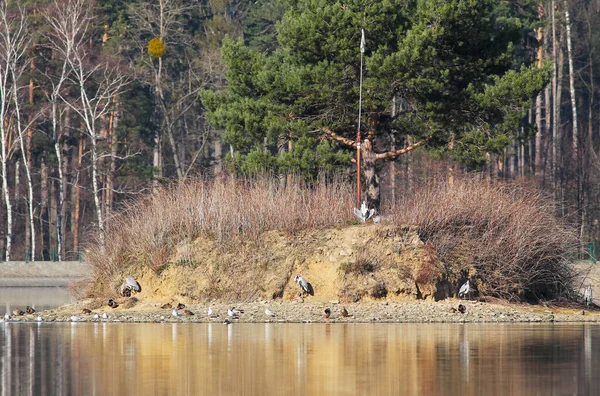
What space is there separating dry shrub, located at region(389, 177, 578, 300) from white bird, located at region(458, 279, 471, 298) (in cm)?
31

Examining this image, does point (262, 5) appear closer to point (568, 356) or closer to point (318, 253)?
point (318, 253)

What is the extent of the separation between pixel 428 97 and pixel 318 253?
29.1ft

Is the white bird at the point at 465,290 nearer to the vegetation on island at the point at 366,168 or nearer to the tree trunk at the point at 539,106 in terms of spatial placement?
the vegetation on island at the point at 366,168

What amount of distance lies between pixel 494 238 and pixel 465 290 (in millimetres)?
1950

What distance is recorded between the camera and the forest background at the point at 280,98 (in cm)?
3497

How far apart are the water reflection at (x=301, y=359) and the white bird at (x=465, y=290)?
4.12 m

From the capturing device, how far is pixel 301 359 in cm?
1681

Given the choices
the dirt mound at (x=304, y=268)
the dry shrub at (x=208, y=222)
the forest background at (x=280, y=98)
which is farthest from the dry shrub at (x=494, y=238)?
the dry shrub at (x=208, y=222)

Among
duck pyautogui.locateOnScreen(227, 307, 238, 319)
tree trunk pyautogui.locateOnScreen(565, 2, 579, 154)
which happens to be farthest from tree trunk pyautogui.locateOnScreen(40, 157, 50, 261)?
duck pyautogui.locateOnScreen(227, 307, 238, 319)

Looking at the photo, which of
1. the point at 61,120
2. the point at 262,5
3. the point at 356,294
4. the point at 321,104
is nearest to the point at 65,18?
the point at 61,120

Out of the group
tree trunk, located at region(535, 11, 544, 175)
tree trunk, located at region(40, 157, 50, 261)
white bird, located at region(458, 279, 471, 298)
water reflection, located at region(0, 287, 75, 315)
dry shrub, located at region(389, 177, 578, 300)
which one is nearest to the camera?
white bird, located at region(458, 279, 471, 298)

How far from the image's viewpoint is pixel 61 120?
69688 mm

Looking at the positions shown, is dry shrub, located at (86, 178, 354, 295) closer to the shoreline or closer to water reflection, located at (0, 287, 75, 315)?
the shoreline

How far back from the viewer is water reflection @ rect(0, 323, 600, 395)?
14.1 metres
